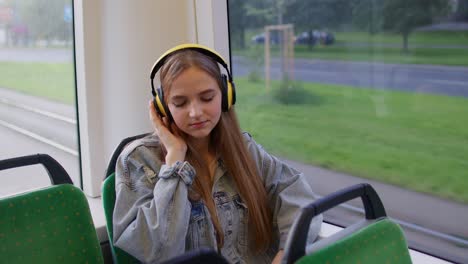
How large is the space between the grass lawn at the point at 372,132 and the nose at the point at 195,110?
0.83 meters

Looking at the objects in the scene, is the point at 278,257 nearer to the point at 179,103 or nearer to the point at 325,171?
the point at 179,103

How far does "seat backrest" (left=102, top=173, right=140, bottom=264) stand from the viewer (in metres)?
1.75

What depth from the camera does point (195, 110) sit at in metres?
1.64

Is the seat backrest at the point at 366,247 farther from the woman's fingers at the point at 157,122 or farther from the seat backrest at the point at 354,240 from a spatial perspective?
the woman's fingers at the point at 157,122

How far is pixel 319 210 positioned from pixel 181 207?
1.61ft

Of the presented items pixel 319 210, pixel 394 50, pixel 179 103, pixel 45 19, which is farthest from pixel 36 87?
pixel 319 210

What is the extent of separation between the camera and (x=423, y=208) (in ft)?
6.77

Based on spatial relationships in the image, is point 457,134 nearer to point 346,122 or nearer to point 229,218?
point 346,122

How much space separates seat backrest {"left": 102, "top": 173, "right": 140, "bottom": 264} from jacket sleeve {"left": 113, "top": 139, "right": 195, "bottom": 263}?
119 millimetres

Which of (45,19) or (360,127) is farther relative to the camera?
(45,19)

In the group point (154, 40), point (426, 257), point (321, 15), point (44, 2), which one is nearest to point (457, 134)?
point (426, 257)

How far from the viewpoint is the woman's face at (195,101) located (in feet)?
5.40

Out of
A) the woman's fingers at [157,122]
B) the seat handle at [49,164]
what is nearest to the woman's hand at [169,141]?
the woman's fingers at [157,122]

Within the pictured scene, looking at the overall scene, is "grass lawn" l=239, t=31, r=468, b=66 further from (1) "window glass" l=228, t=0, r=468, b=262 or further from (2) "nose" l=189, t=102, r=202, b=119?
(2) "nose" l=189, t=102, r=202, b=119
